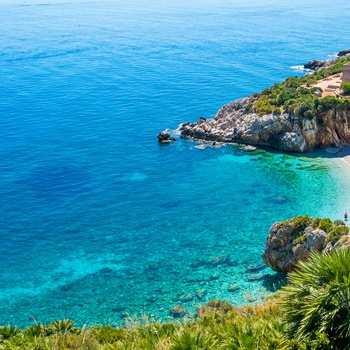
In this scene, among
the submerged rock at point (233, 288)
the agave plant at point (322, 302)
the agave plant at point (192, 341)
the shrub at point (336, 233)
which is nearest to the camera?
the agave plant at point (322, 302)

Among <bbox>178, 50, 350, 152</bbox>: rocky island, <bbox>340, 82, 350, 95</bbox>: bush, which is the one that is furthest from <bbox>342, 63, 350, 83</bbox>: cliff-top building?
<bbox>340, 82, 350, 95</bbox>: bush

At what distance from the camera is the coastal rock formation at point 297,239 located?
37.0 metres

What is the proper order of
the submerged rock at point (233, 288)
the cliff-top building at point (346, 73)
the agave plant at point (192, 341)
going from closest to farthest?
the agave plant at point (192, 341) → the submerged rock at point (233, 288) → the cliff-top building at point (346, 73)

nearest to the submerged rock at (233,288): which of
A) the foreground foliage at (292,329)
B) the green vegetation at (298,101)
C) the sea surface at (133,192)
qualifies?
the sea surface at (133,192)

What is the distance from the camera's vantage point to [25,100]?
90.8m

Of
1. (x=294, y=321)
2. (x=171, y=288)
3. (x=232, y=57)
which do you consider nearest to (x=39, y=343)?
(x=294, y=321)

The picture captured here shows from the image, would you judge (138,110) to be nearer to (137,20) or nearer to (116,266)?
(116,266)

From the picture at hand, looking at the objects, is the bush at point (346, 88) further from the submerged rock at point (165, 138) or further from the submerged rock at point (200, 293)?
the submerged rock at point (200, 293)

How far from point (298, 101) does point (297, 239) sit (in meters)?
32.2

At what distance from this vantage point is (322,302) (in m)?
18.0

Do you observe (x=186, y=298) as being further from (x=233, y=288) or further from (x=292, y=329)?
(x=292, y=329)

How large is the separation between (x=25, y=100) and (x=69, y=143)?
959 inches

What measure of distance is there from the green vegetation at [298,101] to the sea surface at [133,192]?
6.22 meters

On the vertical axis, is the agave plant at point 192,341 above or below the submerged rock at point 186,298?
above
